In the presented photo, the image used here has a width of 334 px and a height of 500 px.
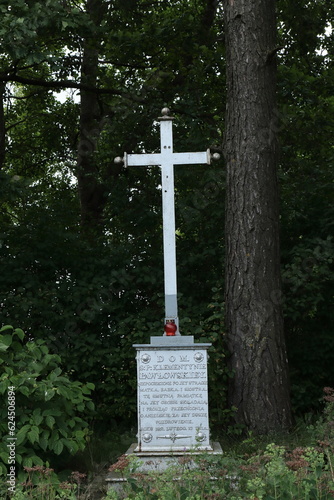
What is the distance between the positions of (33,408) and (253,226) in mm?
2998

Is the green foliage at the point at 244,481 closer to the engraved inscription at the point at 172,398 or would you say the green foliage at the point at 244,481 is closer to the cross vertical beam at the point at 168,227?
the engraved inscription at the point at 172,398

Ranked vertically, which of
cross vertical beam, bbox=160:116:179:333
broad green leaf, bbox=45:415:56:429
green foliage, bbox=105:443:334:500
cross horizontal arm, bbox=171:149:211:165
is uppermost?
cross horizontal arm, bbox=171:149:211:165

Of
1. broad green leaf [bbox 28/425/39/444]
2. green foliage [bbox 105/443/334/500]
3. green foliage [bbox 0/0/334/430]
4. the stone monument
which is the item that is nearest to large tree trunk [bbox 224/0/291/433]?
green foliage [bbox 0/0/334/430]

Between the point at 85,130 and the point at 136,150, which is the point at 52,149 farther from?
the point at 136,150

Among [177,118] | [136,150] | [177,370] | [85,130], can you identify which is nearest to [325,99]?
[177,118]

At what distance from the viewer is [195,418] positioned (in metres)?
5.55

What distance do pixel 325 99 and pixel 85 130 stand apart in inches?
192

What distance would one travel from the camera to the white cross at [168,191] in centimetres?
597

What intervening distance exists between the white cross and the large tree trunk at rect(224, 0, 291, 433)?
102 centimetres

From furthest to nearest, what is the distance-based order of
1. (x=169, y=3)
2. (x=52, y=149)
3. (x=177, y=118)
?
(x=52, y=149)
(x=169, y=3)
(x=177, y=118)

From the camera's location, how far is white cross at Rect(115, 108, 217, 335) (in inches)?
235

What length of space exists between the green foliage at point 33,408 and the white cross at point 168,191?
1.09 meters

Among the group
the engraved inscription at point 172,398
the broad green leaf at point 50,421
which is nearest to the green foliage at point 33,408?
the broad green leaf at point 50,421

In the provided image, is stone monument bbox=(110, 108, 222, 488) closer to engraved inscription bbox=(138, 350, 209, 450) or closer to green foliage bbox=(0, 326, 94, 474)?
engraved inscription bbox=(138, 350, 209, 450)
